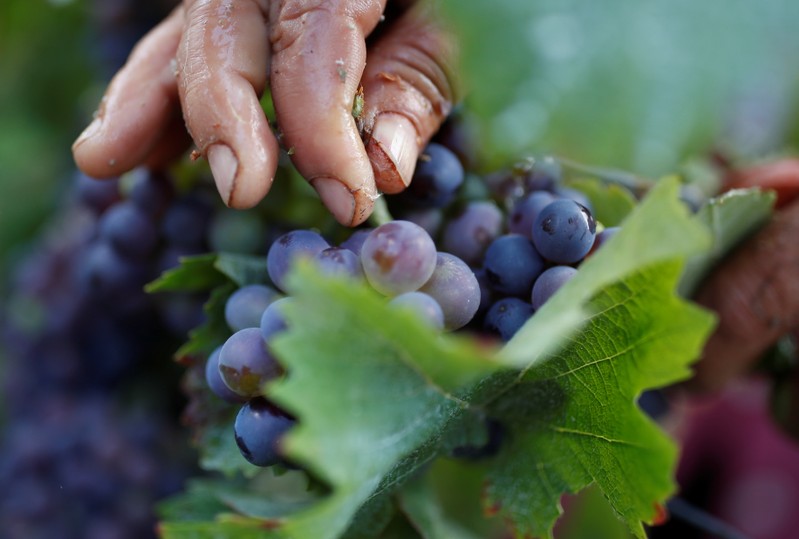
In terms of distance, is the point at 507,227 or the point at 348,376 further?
the point at 507,227

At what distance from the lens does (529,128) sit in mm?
367

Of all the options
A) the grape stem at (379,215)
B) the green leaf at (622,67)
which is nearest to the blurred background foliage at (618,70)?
the green leaf at (622,67)

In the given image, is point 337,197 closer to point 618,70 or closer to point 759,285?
point 618,70

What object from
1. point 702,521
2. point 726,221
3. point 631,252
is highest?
point 631,252

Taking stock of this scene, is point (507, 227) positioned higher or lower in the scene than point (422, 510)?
higher

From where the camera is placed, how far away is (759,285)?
0.71 metres

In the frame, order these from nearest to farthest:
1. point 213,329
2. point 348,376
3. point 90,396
A: point 348,376 → point 213,329 → point 90,396

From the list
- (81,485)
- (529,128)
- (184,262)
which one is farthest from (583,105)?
(81,485)

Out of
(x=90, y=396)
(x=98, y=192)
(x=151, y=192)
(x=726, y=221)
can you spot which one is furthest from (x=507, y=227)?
(x=90, y=396)

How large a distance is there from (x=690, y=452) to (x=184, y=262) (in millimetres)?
1114

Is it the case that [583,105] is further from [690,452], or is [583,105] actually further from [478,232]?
[690,452]

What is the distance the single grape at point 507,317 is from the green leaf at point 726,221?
216 mm

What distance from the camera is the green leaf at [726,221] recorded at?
1.88 ft

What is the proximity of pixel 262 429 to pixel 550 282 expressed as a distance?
0.64 feet
